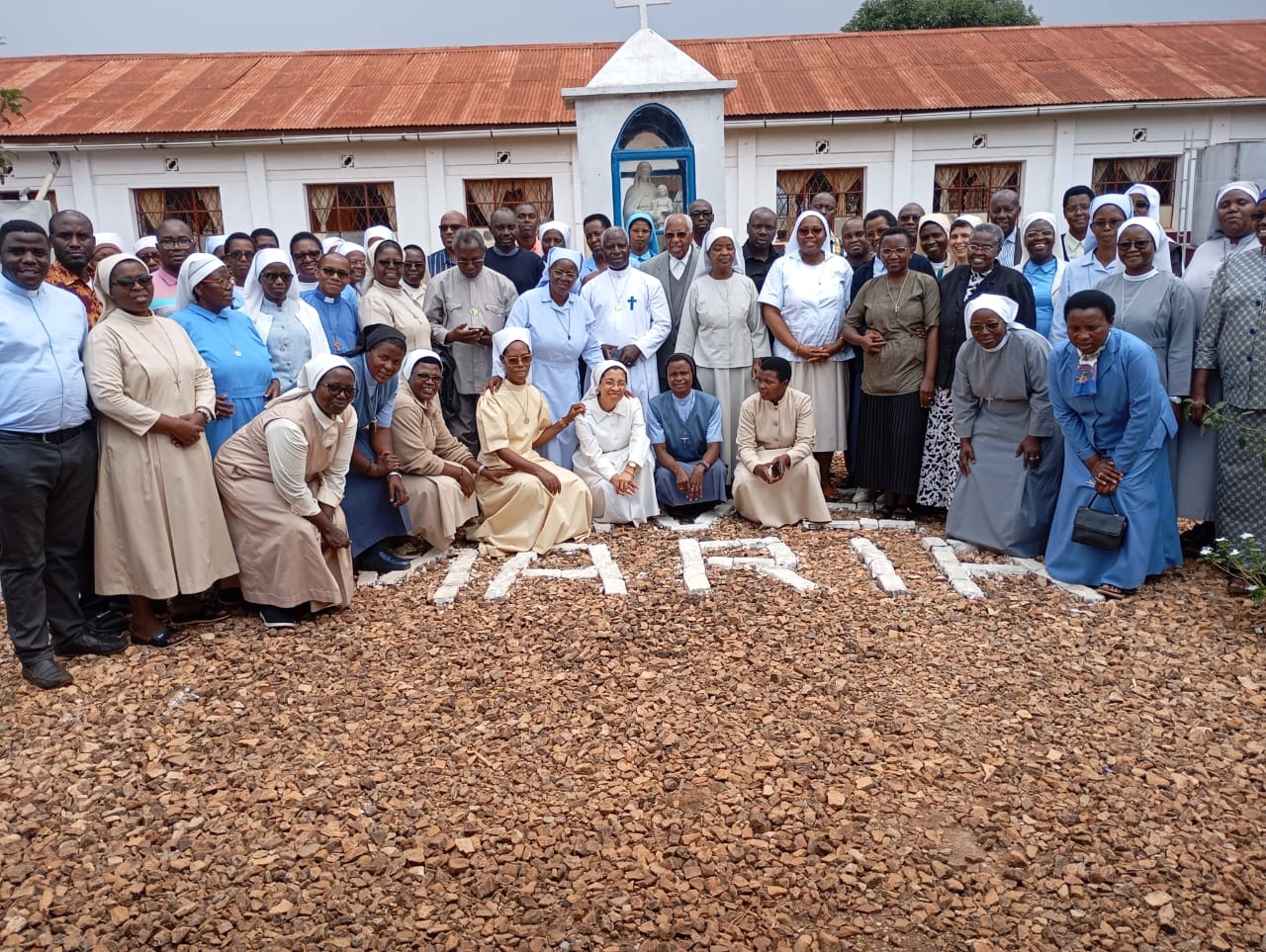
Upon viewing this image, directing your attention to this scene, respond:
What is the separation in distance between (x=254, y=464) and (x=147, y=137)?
41.1 feet

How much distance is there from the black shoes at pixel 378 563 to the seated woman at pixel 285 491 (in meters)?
0.82

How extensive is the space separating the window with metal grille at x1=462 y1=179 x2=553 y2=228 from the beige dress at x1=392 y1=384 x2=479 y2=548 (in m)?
10.2

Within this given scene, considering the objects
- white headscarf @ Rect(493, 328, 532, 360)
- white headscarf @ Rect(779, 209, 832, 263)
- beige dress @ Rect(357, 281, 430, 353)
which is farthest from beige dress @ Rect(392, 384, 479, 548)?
white headscarf @ Rect(779, 209, 832, 263)

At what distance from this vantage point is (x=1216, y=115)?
14594 mm

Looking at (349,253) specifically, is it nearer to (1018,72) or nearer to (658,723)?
(658,723)

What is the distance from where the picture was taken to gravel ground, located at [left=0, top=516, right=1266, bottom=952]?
2.55 metres

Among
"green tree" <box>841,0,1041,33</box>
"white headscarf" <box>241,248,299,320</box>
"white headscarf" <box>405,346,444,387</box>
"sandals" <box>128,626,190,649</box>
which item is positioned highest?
"green tree" <box>841,0,1041,33</box>

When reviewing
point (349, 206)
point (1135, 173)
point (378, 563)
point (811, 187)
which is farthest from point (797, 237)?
point (1135, 173)

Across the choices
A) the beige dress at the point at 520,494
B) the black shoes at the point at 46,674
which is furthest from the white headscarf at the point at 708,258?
the black shoes at the point at 46,674

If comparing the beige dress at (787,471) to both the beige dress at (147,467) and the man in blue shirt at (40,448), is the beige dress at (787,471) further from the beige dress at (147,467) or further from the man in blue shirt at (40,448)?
the man in blue shirt at (40,448)

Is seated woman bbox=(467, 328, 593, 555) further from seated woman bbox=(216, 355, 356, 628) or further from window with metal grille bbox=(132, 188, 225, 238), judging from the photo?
window with metal grille bbox=(132, 188, 225, 238)

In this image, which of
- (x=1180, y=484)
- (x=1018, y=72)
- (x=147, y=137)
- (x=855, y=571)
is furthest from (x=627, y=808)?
(x=1018, y=72)

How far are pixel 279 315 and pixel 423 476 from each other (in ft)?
3.90

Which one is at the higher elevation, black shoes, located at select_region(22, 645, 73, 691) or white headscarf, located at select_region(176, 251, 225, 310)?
white headscarf, located at select_region(176, 251, 225, 310)
